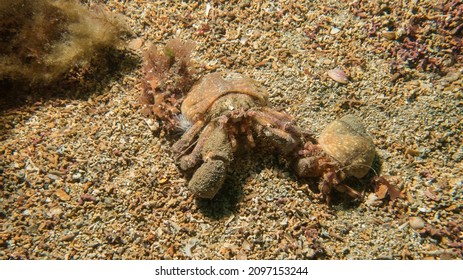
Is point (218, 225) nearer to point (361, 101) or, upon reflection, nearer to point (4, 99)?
point (361, 101)

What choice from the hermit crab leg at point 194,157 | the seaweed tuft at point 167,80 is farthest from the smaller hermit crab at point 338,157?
the seaweed tuft at point 167,80

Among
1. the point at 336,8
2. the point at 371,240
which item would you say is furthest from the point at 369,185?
the point at 336,8

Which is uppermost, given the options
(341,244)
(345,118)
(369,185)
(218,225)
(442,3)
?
(442,3)

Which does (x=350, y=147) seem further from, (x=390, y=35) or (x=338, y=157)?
(x=390, y=35)

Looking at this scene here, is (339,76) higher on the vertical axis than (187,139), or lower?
higher

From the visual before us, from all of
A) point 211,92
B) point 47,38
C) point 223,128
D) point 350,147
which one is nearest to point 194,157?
point 223,128
